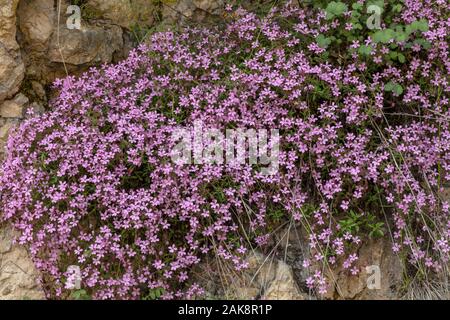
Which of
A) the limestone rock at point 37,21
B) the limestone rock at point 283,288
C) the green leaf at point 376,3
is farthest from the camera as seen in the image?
the limestone rock at point 37,21

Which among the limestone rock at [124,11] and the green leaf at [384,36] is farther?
the limestone rock at [124,11]

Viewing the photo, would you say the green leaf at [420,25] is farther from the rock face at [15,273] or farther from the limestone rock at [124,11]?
the rock face at [15,273]

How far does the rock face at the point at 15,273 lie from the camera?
3857mm

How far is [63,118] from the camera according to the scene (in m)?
4.28

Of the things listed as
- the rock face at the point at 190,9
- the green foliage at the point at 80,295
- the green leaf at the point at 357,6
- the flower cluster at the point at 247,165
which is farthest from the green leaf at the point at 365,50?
the green foliage at the point at 80,295

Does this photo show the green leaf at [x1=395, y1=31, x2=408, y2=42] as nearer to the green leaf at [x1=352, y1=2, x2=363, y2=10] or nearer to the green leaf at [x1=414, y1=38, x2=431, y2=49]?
the green leaf at [x1=414, y1=38, x2=431, y2=49]

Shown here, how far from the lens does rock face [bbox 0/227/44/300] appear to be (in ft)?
12.7

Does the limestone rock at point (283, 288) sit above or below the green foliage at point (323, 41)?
below

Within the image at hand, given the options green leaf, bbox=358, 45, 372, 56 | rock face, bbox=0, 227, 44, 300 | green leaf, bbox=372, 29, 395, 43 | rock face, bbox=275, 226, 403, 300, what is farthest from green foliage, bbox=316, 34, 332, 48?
rock face, bbox=0, 227, 44, 300

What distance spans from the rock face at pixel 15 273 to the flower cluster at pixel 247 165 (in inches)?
6.1

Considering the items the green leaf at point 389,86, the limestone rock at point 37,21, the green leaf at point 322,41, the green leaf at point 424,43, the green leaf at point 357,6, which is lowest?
the limestone rock at point 37,21

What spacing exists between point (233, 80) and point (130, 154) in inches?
38.3

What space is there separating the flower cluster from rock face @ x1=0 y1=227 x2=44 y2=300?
0.16 metres

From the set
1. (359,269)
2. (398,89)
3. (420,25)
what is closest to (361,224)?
(359,269)
